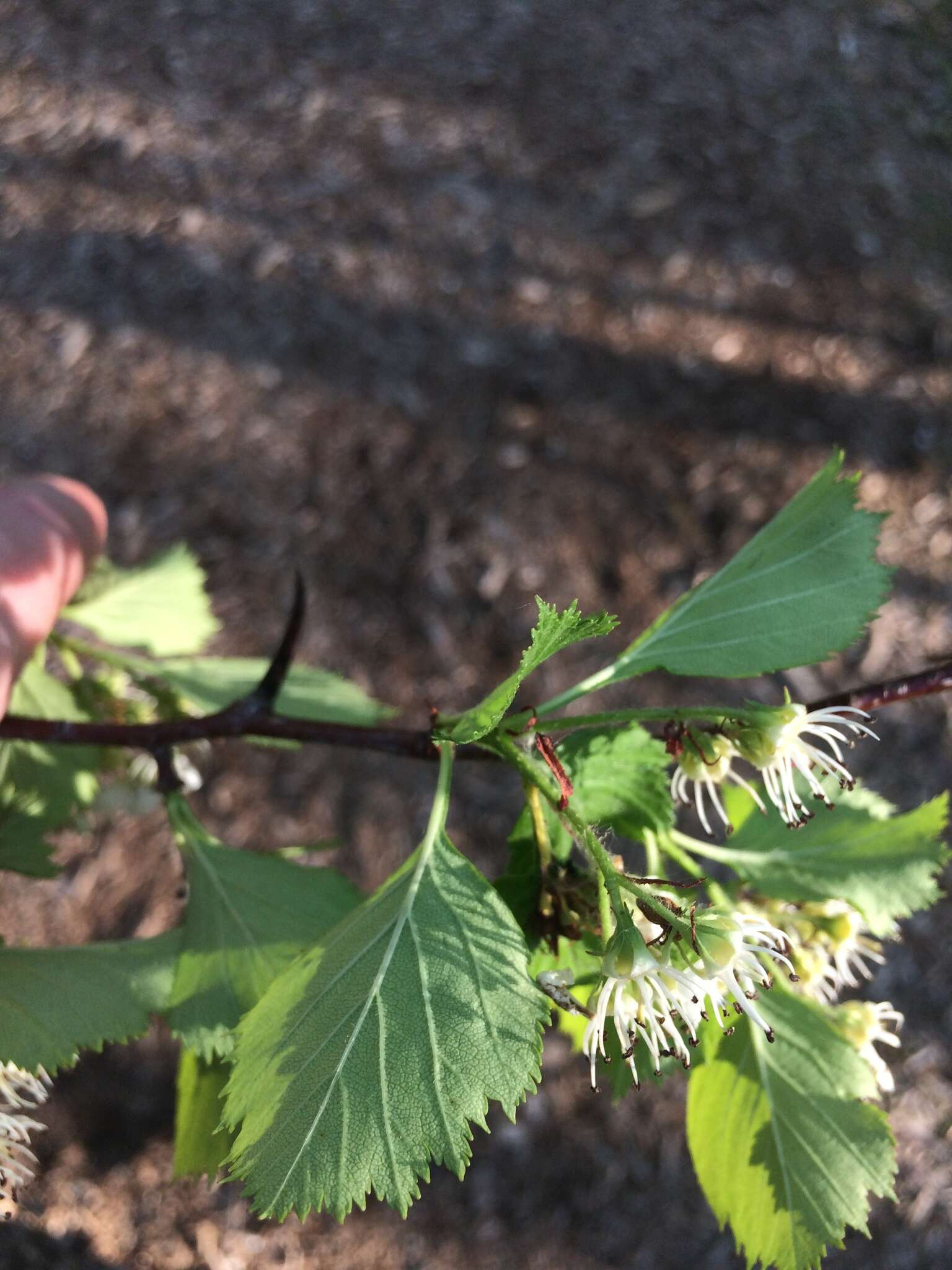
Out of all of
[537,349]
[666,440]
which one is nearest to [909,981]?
[666,440]

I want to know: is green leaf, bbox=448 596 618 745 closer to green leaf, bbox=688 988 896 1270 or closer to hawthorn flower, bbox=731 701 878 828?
hawthorn flower, bbox=731 701 878 828

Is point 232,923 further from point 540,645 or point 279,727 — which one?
point 540,645

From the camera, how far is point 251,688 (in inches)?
48.7

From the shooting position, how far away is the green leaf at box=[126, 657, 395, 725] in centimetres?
→ 119

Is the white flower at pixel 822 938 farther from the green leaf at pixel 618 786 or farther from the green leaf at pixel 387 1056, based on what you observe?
the green leaf at pixel 387 1056

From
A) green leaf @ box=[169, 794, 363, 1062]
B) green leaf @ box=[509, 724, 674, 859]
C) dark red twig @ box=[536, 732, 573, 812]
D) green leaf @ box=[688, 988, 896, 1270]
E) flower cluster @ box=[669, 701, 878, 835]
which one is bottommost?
green leaf @ box=[688, 988, 896, 1270]

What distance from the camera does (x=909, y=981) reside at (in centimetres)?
227

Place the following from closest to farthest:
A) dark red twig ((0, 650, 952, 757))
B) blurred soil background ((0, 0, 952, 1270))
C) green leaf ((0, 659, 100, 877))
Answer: dark red twig ((0, 650, 952, 757))
green leaf ((0, 659, 100, 877))
blurred soil background ((0, 0, 952, 1270))

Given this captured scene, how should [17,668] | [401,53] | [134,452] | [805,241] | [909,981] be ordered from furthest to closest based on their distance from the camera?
[401,53] < [805,241] < [134,452] < [909,981] < [17,668]

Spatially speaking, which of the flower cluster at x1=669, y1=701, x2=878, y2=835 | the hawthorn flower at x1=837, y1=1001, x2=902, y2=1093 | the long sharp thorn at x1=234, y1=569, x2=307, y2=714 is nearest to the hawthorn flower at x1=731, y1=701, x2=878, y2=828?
the flower cluster at x1=669, y1=701, x2=878, y2=835

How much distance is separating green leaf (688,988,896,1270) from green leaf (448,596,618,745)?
1.09ft

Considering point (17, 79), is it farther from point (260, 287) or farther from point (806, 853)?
point (806, 853)

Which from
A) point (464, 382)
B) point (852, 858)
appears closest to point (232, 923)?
point (852, 858)

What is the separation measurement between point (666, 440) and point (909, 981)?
1.43m
